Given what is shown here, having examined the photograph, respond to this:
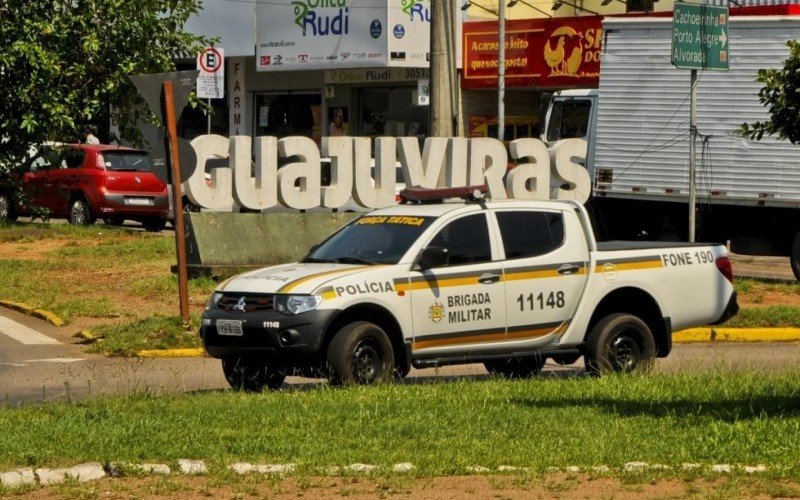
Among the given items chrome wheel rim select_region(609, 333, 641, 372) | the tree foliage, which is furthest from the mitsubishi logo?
the tree foliage

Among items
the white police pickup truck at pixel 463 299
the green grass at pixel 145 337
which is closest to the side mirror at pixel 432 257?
the white police pickup truck at pixel 463 299

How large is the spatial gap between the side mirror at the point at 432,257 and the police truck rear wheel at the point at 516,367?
1.84 meters

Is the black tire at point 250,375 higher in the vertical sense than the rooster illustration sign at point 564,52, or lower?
lower

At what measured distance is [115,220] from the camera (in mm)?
33562

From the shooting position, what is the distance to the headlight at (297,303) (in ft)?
40.7

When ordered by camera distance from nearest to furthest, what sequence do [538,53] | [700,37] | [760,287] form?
[700,37]
[760,287]
[538,53]

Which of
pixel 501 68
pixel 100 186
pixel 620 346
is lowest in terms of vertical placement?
pixel 620 346

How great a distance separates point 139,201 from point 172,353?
16.3 m

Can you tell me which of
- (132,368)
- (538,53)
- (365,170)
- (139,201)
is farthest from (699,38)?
(538,53)

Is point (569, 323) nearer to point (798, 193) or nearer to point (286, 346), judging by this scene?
point (286, 346)

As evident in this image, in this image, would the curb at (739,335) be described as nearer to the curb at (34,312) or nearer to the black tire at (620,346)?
the black tire at (620,346)

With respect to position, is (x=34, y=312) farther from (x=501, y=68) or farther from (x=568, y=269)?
(x=501, y=68)

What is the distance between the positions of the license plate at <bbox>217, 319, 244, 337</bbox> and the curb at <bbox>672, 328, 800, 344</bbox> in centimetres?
746

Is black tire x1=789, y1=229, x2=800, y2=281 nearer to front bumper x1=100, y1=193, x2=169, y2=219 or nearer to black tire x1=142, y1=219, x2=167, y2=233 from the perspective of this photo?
front bumper x1=100, y1=193, x2=169, y2=219
